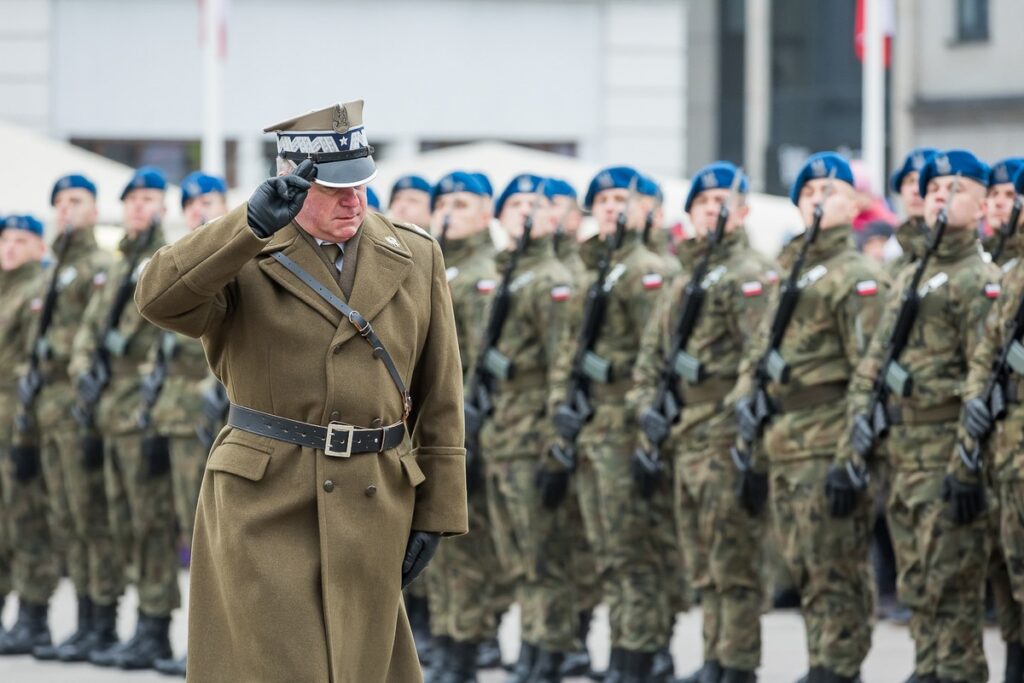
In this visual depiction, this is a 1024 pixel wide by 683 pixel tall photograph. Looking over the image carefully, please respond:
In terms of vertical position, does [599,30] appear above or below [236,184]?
above

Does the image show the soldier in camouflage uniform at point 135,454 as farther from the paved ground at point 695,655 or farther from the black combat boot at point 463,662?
the black combat boot at point 463,662

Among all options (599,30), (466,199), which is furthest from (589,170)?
(599,30)

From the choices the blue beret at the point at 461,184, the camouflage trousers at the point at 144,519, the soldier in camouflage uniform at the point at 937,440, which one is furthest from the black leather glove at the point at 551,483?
the camouflage trousers at the point at 144,519

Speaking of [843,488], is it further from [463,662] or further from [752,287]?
[463,662]

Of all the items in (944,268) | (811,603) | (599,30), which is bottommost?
(811,603)

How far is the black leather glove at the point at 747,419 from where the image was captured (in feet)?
26.5

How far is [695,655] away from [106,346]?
10.9 ft

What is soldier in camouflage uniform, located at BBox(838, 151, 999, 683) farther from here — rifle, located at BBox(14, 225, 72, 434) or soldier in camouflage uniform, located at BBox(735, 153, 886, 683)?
rifle, located at BBox(14, 225, 72, 434)

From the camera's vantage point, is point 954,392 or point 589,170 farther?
point 589,170

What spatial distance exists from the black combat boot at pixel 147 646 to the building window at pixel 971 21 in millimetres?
16450

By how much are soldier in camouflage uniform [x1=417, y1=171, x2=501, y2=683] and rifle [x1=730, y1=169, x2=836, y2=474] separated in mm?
1714

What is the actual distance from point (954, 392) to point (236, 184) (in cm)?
1388

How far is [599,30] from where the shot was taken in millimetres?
21062

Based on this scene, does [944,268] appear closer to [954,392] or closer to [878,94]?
[954,392]
